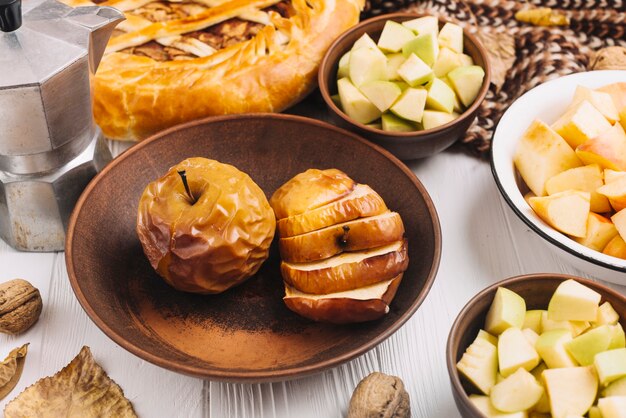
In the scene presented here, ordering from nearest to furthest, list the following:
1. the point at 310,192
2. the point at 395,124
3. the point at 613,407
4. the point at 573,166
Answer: the point at 613,407 < the point at 310,192 < the point at 573,166 < the point at 395,124

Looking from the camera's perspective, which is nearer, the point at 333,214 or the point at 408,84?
the point at 333,214

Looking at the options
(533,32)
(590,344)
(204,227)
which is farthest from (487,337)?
(533,32)

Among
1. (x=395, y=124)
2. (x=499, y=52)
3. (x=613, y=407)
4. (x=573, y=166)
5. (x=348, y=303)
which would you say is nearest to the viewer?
(x=613, y=407)

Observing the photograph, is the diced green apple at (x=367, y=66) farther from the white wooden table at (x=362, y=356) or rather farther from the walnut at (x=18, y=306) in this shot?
the walnut at (x=18, y=306)

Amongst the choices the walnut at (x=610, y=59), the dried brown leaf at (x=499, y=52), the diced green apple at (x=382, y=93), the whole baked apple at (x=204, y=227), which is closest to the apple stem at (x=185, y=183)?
the whole baked apple at (x=204, y=227)

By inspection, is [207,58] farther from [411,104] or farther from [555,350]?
[555,350]

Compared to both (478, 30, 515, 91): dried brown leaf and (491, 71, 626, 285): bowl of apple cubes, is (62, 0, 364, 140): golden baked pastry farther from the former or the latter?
(491, 71, 626, 285): bowl of apple cubes

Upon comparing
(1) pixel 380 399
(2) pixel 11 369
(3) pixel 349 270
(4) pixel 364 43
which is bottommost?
(2) pixel 11 369
